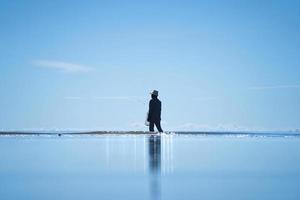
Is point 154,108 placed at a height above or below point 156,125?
above

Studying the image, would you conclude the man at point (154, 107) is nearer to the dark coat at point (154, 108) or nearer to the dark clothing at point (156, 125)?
the dark coat at point (154, 108)

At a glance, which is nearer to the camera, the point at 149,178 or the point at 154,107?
the point at 149,178

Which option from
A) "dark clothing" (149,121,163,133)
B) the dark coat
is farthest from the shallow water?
"dark clothing" (149,121,163,133)

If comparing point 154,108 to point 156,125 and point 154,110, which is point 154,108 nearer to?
point 154,110

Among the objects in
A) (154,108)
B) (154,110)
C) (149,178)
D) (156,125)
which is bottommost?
(149,178)

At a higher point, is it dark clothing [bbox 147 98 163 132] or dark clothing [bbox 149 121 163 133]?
dark clothing [bbox 147 98 163 132]

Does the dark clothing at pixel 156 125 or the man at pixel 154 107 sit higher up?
the man at pixel 154 107

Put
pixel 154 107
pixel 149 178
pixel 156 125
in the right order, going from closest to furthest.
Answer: pixel 149 178, pixel 154 107, pixel 156 125

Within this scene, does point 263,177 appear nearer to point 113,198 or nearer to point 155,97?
point 113,198

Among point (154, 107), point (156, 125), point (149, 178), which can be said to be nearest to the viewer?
point (149, 178)

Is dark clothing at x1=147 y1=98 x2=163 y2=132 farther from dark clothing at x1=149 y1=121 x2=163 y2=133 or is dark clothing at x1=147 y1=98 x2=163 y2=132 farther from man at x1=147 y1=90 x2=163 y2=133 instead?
dark clothing at x1=149 y1=121 x2=163 y2=133

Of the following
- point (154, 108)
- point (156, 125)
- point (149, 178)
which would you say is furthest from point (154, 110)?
point (149, 178)

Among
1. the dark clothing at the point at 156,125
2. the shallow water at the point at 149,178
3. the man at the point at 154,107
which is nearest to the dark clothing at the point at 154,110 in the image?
the man at the point at 154,107

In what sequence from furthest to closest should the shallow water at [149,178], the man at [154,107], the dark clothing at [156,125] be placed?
the dark clothing at [156,125] < the man at [154,107] < the shallow water at [149,178]
